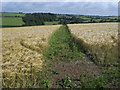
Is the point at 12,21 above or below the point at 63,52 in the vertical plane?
above

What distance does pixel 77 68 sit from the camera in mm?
10445

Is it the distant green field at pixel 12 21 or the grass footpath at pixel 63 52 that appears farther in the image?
the distant green field at pixel 12 21

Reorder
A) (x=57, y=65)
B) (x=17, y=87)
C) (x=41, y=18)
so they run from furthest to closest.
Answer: (x=41, y=18)
(x=57, y=65)
(x=17, y=87)

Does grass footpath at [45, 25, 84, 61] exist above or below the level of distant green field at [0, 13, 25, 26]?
below

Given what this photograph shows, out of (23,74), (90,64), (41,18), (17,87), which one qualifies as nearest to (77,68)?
(90,64)

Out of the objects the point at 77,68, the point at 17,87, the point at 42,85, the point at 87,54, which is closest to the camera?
the point at 17,87

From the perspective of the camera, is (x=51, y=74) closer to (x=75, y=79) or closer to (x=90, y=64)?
(x=75, y=79)

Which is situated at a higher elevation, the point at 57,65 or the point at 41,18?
the point at 41,18

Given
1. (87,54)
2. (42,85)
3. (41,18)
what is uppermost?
(41,18)

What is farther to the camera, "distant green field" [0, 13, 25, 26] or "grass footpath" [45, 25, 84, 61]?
"distant green field" [0, 13, 25, 26]

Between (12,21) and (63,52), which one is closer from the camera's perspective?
(63,52)

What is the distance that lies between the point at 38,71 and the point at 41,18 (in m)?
128

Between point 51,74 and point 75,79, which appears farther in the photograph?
point 51,74

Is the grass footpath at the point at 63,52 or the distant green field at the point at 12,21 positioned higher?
the distant green field at the point at 12,21
